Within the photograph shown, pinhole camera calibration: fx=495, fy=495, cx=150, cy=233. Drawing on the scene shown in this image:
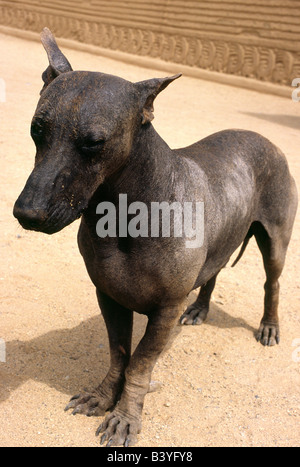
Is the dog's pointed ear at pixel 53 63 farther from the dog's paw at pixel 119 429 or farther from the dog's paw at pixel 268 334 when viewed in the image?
the dog's paw at pixel 268 334

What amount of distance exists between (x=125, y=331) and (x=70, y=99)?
56.6 inches

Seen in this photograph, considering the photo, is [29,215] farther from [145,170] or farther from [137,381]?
[137,381]

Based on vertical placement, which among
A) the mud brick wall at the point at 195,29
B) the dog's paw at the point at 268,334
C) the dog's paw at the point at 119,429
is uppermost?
the mud brick wall at the point at 195,29

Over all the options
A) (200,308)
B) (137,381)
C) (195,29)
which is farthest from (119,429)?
(195,29)

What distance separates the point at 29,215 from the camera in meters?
1.84

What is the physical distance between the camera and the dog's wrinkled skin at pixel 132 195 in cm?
188

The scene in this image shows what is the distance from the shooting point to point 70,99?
6.19ft

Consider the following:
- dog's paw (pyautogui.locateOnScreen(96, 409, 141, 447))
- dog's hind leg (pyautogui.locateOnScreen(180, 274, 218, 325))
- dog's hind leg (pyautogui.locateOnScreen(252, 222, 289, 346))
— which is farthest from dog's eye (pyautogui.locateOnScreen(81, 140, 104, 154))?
dog's hind leg (pyautogui.locateOnScreen(180, 274, 218, 325))

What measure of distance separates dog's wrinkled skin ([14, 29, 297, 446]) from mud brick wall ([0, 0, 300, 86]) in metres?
9.86

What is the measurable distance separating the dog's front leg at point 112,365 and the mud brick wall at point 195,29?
1082cm

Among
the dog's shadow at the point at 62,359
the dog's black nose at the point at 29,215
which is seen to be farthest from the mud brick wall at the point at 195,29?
the dog's black nose at the point at 29,215

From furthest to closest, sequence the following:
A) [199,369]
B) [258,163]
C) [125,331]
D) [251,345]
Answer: [251,345] → [199,369] → [258,163] → [125,331]

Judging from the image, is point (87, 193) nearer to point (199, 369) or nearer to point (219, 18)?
point (199, 369)
